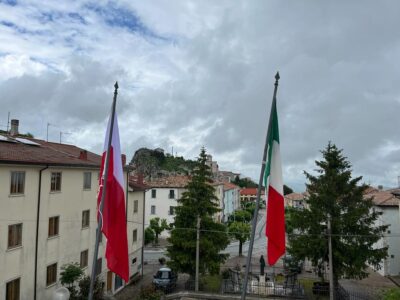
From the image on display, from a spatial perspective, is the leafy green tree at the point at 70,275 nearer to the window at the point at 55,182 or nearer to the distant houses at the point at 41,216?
the distant houses at the point at 41,216

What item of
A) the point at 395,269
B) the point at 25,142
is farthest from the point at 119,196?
the point at 395,269

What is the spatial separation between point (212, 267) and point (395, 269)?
20382 mm

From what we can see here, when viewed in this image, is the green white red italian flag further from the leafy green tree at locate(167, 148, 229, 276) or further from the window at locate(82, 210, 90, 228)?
the window at locate(82, 210, 90, 228)

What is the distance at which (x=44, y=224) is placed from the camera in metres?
Result: 24.1

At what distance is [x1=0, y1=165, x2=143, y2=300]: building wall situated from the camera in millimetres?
20781

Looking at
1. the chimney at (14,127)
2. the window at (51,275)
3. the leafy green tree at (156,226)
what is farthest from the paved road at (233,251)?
the chimney at (14,127)

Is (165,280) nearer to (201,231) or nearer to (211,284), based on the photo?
(211,284)

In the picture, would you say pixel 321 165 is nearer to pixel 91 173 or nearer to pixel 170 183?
pixel 91 173

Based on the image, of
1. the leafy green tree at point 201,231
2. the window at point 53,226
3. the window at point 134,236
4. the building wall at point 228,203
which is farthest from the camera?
the building wall at point 228,203

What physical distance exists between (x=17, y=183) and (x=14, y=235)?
278cm

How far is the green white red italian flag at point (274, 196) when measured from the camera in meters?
9.33

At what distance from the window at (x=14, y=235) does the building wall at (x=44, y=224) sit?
224mm

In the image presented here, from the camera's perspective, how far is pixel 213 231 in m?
30.5

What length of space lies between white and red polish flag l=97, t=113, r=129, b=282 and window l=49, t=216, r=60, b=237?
16652 millimetres
